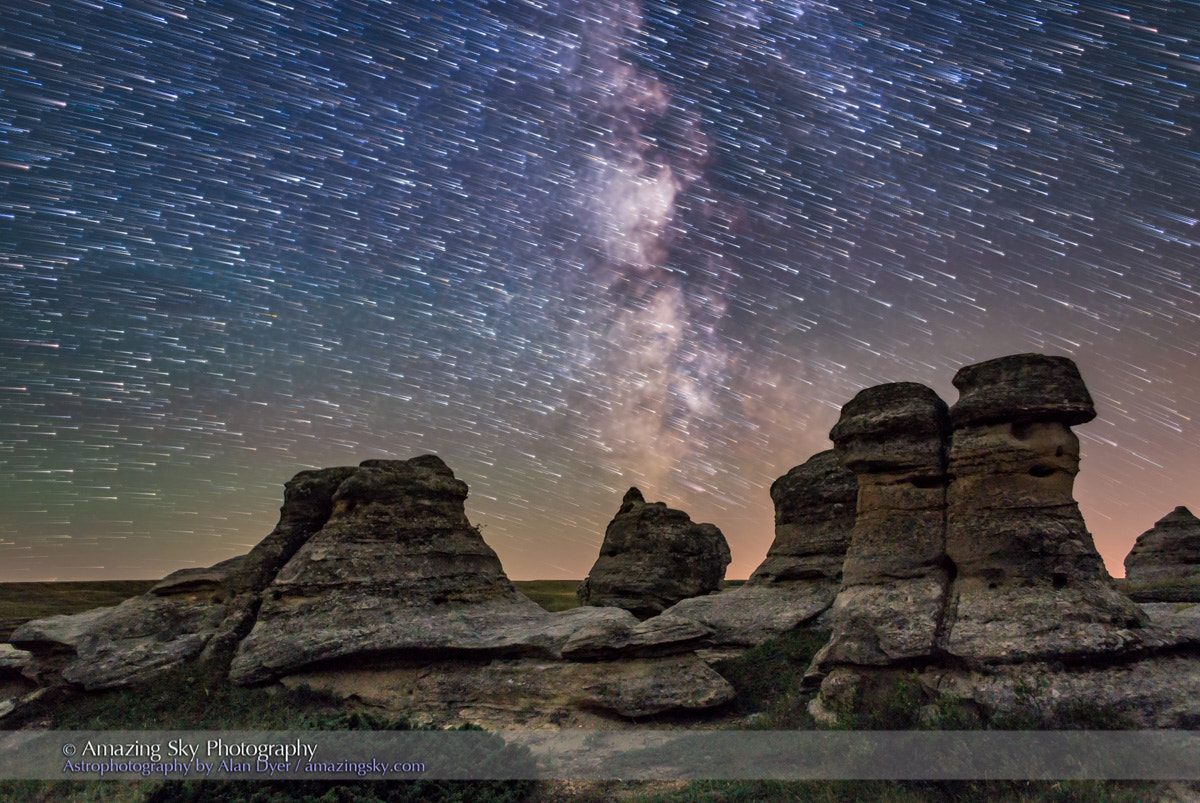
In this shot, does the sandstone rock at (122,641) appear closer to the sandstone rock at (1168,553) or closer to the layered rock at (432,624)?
the layered rock at (432,624)

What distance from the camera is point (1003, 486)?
1841 centimetres

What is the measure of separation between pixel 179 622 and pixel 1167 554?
190 feet

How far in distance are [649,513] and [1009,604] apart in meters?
24.3

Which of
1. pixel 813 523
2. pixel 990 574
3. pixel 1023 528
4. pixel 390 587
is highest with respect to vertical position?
pixel 813 523

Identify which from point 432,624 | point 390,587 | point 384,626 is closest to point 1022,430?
point 432,624

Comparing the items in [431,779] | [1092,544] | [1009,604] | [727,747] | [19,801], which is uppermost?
[1092,544]

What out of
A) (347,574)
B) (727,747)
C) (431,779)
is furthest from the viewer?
(347,574)

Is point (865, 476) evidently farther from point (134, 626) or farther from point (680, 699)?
point (134, 626)

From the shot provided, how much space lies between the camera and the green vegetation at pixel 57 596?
165ft

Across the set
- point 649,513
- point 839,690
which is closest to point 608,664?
point 839,690

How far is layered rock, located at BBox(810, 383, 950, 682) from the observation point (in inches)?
706

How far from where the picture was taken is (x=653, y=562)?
37844mm

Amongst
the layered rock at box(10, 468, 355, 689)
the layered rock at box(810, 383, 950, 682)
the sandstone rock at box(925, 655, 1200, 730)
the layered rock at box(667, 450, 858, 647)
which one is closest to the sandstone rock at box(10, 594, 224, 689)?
the layered rock at box(10, 468, 355, 689)

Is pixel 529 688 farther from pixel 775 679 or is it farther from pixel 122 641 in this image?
pixel 122 641
